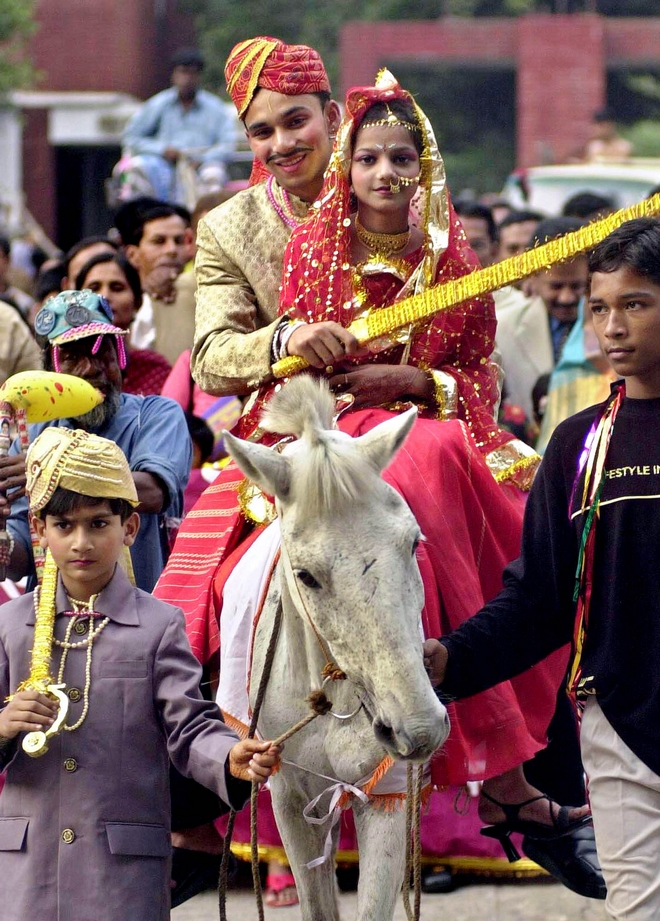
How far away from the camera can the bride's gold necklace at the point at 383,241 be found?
4930mm

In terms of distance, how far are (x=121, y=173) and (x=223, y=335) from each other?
22.2 ft

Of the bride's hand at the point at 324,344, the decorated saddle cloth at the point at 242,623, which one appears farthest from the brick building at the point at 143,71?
the decorated saddle cloth at the point at 242,623

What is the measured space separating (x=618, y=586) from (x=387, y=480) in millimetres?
912

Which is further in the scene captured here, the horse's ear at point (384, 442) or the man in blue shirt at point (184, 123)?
the man in blue shirt at point (184, 123)

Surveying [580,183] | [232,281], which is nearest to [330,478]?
[232,281]

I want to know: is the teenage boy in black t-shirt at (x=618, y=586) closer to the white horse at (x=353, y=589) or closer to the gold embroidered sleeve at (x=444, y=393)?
the white horse at (x=353, y=589)

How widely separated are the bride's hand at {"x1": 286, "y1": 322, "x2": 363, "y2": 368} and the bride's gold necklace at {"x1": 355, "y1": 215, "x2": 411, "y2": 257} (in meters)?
0.41

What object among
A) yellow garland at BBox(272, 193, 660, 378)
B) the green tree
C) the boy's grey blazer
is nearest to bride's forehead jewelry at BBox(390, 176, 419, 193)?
yellow garland at BBox(272, 193, 660, 378)

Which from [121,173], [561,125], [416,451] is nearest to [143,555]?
[416,451]

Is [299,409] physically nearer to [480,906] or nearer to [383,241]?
[383,241]

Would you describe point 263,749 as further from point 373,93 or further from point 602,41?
point 602,41

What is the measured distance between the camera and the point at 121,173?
460 inches

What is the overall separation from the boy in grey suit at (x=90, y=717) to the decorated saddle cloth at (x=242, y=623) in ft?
1.34

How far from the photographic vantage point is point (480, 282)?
4.59m
